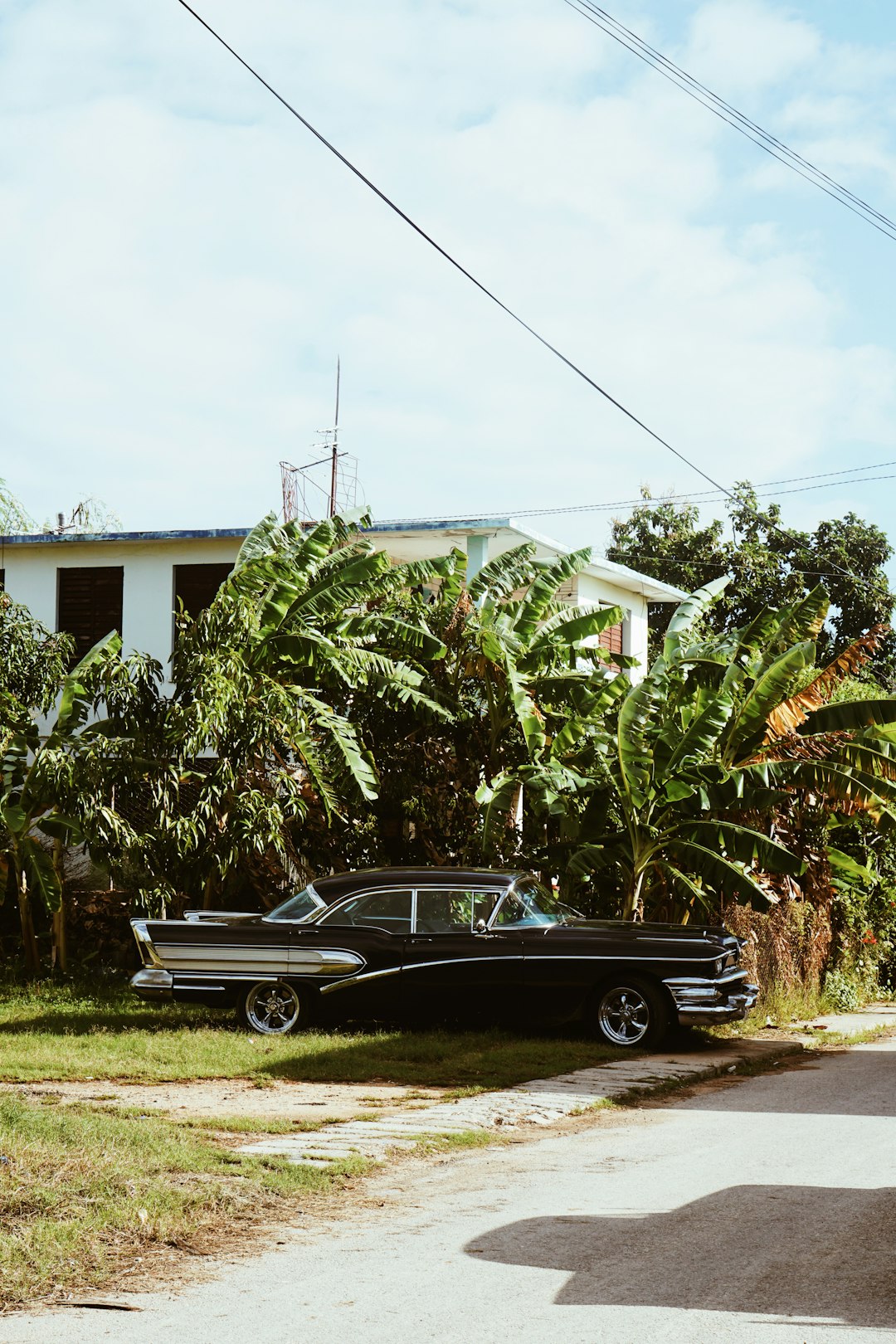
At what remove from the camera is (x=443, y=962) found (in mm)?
12953

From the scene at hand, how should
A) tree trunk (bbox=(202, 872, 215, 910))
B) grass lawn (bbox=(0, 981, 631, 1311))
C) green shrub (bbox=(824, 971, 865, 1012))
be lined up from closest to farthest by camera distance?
grass lawn (bbox=(0, 981, 631, 1311)) < tree trunk (bbox=(202, 872, 215, 910)) < green shrub (bbox=(824, 971, 865, 1012))

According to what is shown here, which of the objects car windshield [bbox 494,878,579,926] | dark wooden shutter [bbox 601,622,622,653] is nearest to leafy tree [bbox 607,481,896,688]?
dark wooden shutter [bbox 601,622,622,653]

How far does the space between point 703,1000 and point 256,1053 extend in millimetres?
4124

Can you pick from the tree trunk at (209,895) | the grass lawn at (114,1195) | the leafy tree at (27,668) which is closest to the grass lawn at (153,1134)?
the grass lawn at (114,1195)

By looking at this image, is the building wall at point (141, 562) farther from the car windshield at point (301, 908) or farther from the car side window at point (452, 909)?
the car side window at point (452, 909)

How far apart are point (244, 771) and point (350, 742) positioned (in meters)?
1.33

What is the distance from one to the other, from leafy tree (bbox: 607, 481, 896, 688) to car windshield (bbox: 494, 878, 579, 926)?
2653cm

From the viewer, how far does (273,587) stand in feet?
55.4

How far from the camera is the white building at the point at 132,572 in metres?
22.7

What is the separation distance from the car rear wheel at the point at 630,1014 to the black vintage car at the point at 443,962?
0.01 meters

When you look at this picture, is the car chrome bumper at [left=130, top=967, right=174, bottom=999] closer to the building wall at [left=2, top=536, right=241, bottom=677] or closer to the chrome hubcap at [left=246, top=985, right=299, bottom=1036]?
the chrome hubcap at [left=246, top=985, right=299, bottom=1036]

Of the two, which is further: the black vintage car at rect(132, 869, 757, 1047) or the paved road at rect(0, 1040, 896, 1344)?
the black vintage car at rect(132, 869, 757, 1047)

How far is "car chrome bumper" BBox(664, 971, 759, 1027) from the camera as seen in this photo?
12.7 metres

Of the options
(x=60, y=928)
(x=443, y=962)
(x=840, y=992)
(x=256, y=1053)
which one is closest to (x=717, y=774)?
(x=443, y=962)
